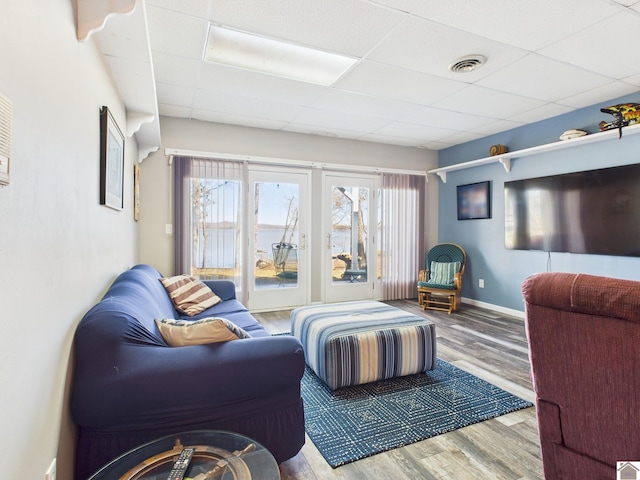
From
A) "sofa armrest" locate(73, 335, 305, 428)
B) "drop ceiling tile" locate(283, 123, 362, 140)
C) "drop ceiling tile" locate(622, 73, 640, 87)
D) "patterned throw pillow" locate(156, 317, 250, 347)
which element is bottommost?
"sofa armrest" locate(73, 335, 305, 428)

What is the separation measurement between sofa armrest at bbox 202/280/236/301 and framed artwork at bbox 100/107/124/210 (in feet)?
4.22

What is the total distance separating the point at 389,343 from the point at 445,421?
603mm

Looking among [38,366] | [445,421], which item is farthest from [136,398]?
[445,421]

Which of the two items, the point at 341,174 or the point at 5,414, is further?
the point at 341,174

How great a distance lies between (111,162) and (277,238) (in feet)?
8.81

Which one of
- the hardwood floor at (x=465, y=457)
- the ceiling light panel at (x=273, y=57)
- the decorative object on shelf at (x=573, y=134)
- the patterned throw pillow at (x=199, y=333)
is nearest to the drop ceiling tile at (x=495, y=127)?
Answer: the decorative object on shelf at (x=573, y=134)

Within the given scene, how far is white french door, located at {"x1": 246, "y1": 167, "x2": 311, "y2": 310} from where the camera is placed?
444 centimetres

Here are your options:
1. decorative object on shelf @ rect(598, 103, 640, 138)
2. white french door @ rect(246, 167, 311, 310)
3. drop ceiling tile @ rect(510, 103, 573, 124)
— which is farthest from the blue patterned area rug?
drop ceiling tile @ rect(510, 103, 573, 124)

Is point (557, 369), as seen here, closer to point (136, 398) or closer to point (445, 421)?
point (445, 421)

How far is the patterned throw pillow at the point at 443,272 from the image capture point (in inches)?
186

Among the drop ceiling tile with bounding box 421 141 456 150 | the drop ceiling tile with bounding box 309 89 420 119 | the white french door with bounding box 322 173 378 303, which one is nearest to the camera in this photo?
the drop ceiling tile with bounding box 309 89 420 119

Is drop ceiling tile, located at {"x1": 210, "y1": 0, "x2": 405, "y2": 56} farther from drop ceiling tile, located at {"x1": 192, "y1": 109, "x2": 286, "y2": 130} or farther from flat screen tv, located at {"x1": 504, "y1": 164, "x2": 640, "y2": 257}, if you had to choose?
flat screen tv, located at {"x1": 504, "y1": 164, "x2": 640, "y2": 257}

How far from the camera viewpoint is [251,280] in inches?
174

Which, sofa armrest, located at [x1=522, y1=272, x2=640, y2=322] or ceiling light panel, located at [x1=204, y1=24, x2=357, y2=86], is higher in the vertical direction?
ceiling light panel, located at [x1=204, y1=24, x2=357, y2=86]
